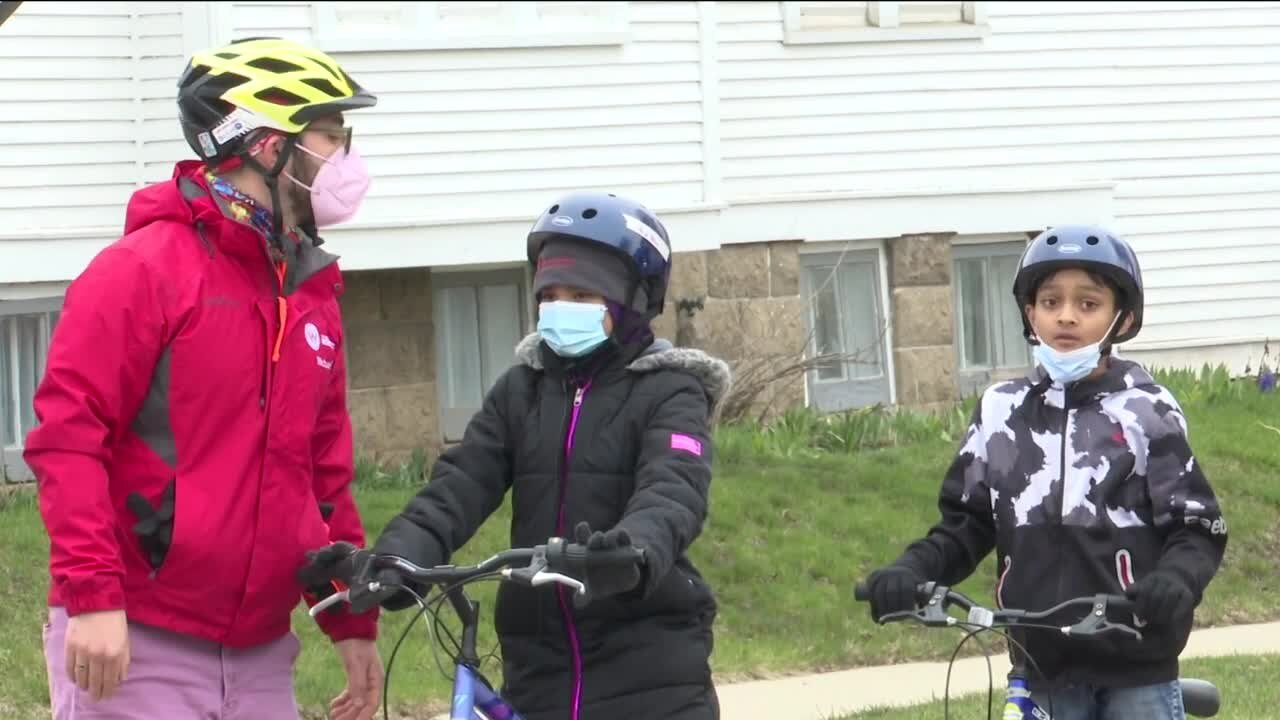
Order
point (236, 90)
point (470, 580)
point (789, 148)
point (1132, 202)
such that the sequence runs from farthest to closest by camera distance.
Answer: point (1132, 202) < point (789, 148) < point (236, 90) < point (470, 580)

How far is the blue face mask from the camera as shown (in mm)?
4836

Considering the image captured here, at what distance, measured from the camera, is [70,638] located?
169 inches

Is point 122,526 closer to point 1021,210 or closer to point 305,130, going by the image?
point 305,130

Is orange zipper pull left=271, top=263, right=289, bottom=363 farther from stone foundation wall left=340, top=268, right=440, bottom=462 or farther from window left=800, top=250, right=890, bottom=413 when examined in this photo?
window left=800, top=250, right=890, bottom=413

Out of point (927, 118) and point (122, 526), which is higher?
point (927, 118)

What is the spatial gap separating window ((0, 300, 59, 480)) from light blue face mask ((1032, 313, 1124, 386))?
8424 mm

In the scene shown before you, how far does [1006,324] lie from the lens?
15.8 m

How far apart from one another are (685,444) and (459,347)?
9.35 m

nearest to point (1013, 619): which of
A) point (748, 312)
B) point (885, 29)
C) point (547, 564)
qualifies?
point (547, 564)

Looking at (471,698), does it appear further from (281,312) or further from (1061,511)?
(1061,511)

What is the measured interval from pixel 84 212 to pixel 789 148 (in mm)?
4842

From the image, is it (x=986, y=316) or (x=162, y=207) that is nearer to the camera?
(x=162, y=207)

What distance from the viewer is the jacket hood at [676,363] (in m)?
4.91

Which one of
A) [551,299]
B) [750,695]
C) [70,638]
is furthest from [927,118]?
[70,638]
